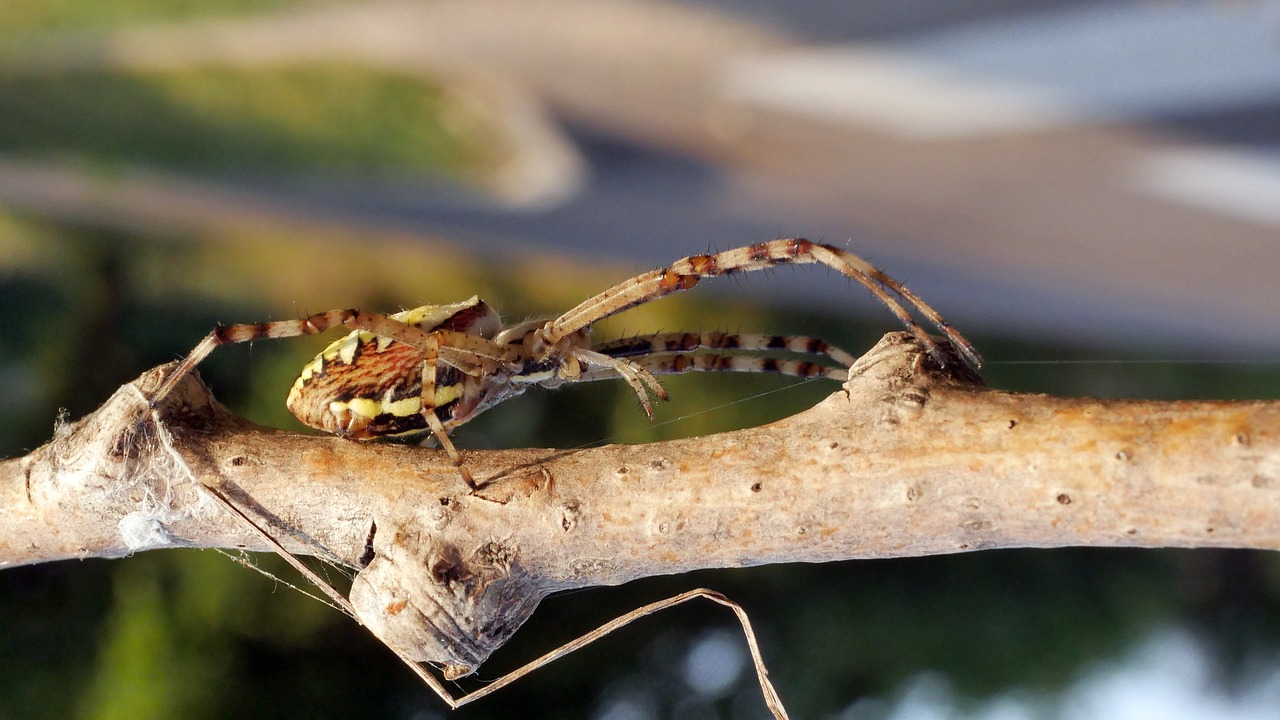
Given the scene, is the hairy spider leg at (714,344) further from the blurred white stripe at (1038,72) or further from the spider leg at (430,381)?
the blurred white stripe at (1038,72)

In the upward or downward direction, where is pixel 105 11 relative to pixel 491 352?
downward

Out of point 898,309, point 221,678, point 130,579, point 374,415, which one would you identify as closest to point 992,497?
point 898,309

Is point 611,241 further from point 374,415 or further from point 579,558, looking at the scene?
point 579,558

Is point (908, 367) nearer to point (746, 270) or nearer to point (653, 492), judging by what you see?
point (653, 492)

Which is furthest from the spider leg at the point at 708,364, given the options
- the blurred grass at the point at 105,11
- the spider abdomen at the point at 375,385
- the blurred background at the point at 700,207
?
the blurred grass at the point at 105,11

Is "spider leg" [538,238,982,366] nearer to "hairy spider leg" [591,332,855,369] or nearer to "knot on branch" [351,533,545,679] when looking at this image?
"hairy spider leg" [591,332,855,369]

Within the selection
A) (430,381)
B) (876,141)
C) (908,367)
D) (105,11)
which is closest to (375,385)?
(430,381)

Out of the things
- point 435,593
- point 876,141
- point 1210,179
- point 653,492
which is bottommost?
point 435,593

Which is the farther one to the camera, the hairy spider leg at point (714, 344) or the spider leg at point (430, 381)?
the hairy spider leg at point (714, 344)
